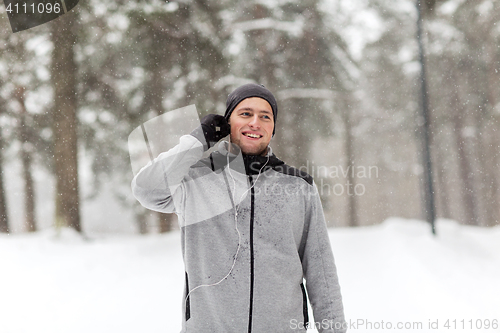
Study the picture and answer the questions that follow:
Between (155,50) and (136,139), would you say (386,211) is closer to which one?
(155,50)

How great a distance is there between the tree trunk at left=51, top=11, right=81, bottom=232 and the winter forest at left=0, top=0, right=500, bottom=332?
0.08 ft

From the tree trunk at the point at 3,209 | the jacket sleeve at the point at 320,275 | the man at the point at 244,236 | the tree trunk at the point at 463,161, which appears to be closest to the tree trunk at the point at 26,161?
the tree trunk at the point at 3,209

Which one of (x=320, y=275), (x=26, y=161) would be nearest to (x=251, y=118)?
(x=320, y=275)

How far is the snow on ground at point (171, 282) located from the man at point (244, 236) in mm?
2314

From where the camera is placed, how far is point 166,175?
165cm

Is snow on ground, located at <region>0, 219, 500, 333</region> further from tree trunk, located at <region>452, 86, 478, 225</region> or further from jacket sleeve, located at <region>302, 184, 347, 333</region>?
tree trunk, located at <region>452, 86, 478, 225</region>

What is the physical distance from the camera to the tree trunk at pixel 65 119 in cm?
727

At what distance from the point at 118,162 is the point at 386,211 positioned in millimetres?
24582

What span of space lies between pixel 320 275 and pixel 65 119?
743cm

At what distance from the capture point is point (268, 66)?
31.2 feet

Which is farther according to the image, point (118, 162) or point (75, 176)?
point (118, 162)

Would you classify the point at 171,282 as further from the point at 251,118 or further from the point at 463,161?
the point at 463,161

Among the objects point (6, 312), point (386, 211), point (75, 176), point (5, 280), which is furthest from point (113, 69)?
point (386, 211)

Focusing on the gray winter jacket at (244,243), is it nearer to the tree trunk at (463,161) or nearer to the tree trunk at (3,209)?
the tree trunk at (3,209)
